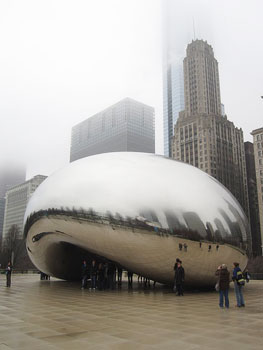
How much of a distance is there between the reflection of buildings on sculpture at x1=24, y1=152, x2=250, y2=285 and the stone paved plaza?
8.56ft

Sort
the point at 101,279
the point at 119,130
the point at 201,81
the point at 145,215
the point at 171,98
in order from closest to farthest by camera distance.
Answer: the point at 145,215 → the point at 101,279 → the point at 201,81 → the point at 119,130 → the point at 171,98

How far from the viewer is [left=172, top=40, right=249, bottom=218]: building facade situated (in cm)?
11238

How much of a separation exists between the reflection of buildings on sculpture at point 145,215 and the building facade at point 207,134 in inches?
3848

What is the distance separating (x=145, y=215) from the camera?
1240 centimetres

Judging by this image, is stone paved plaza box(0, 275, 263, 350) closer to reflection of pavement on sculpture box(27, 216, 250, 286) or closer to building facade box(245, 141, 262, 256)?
reflection of pavement on sculpture box(27, 216, 250, 286)

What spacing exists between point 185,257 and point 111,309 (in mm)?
4318

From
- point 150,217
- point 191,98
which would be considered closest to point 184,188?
point 150,217

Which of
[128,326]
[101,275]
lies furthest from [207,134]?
[128,326]

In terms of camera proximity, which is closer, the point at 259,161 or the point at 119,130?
the point at 259,161

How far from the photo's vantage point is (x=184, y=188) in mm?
13375

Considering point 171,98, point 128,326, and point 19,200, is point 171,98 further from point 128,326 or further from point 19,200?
point 128,326

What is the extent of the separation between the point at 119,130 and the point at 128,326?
15119 centimetres

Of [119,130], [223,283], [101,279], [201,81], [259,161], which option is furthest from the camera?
[119,130]

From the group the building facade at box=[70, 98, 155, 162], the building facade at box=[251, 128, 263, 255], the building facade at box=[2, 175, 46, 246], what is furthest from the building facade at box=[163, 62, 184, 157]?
the building facade at box=[251, 128, 263, 255]
